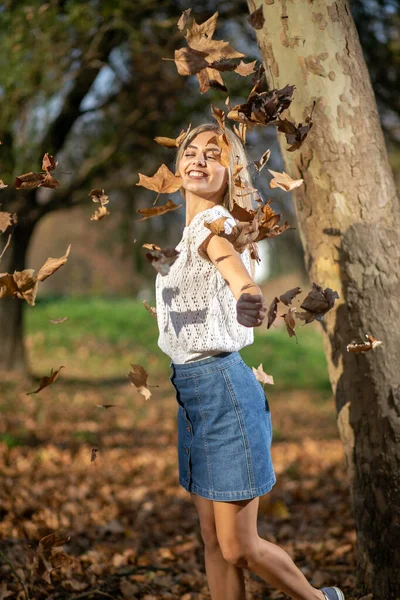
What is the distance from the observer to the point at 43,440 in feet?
20.6

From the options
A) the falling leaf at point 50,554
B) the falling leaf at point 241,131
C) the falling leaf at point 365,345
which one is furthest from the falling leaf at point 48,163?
the falling leaf at point 50,554

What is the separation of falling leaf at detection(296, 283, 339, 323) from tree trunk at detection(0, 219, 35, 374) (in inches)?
303

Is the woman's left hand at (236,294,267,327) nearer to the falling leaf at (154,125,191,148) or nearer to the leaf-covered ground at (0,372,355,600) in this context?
the falling leaf at (154,125,191,148)

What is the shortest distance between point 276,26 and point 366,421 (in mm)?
1581

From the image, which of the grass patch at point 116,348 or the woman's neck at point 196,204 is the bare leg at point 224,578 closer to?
the woman's neck at point 196,204

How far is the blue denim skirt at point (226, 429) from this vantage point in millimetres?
2100

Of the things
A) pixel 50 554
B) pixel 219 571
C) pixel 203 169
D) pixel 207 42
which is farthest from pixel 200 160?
pixel 50 554

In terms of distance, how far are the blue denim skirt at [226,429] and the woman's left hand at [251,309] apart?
0.39m

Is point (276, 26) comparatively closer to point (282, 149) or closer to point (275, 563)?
point (282, 149)

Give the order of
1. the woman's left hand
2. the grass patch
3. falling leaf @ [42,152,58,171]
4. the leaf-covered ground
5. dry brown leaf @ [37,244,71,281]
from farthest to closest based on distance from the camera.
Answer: the grass patch, the leaf-covered ground, falling leaf @ [42,152,58,171], dry brown leaf @ [37,244,71,281], the woman's left hand

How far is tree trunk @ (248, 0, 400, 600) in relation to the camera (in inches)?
94.7

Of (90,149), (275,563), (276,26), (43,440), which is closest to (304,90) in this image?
(276,26)

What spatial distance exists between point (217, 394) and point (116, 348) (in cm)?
1120

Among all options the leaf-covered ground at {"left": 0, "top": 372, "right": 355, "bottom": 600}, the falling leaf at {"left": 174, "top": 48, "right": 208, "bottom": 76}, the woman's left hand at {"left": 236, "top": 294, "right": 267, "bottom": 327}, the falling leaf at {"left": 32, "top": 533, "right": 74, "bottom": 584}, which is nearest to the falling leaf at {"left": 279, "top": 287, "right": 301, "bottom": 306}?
the woman's left hand at {"left": 236, "top": 294, "right": 267, "bottom": 327}
